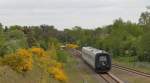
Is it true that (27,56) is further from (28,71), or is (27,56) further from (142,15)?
(142,15)

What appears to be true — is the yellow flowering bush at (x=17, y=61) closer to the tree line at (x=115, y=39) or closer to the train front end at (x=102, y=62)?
the tree line at (x=115, y=39)

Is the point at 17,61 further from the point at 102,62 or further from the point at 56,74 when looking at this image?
the point at 102,62

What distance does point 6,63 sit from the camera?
26.6 metres

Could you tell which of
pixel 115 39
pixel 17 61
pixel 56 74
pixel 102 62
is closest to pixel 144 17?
pixel 115 39

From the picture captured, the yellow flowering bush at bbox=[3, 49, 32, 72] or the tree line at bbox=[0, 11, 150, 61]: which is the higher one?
the yellow flowering bush at bbox=[3, 49, 32, 72]

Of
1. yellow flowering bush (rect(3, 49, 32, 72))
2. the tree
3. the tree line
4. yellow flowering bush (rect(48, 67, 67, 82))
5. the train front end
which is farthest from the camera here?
the tree

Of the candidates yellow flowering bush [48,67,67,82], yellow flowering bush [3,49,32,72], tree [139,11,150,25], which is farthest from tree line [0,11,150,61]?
yellow flowering bush [3,49,32,72]

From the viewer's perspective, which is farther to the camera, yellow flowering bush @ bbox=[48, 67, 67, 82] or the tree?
the tree

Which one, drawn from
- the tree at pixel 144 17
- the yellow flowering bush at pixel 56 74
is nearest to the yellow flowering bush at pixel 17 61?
the yellow flowering bush at pixel 56 74

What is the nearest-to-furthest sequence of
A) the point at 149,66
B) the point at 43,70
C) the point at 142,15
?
the point at 43,70 < the point at 149,66 < the point at 142,15

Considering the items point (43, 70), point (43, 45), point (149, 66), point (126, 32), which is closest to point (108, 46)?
point (126, 32)

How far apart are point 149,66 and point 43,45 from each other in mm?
16818

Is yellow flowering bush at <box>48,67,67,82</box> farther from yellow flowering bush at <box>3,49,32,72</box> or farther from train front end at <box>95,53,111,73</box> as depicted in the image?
train front end at <box>95,53,111,73</box>

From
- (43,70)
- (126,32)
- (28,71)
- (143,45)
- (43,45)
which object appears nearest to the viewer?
(28,71)
